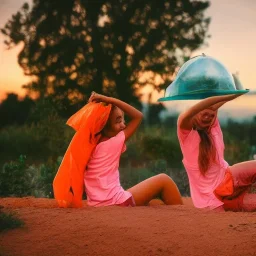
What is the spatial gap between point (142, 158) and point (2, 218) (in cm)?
781

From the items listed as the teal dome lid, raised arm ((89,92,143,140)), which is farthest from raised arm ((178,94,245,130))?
raised arm ((89,92,143,140))

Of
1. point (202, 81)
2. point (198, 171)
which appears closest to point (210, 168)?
point (198, 171)

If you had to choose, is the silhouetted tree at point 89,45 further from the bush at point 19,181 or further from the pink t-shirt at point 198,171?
the pink t-shirt at point 198,171

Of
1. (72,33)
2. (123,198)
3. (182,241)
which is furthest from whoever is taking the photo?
(72,33)

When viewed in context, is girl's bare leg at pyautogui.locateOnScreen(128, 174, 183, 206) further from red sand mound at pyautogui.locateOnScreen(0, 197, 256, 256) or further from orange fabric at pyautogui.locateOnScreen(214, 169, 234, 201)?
red sand mound at pyautogui.locateOnScreen(0, 197, 256, 256)

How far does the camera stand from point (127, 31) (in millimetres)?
14531

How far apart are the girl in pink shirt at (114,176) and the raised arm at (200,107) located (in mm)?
606

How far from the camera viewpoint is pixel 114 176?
6.19 metres

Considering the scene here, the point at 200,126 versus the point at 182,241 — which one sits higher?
the point at 200,126

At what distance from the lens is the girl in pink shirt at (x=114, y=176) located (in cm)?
608

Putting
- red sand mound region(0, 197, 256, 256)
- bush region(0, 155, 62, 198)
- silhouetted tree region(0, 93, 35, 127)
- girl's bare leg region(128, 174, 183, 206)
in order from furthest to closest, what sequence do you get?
silhouetted tree region(0, 93, 35, 127) → bush region(0, 155, 62, 198) → girl's bare leg region(128, 174, 183, 206) → red sand mound region(0, 197, 256, 256)

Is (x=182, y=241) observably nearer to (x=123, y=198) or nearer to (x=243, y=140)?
(x=123, y=198)

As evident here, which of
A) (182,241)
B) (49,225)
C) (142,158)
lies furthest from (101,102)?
(142,158)

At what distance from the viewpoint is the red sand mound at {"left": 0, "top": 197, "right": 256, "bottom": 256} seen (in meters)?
4.40
